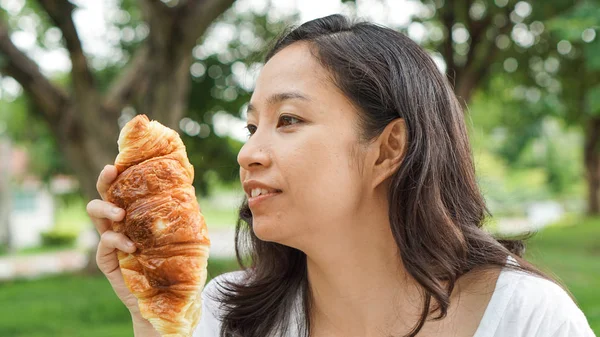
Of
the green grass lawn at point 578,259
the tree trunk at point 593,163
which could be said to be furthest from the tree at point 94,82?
the tree trunk at point 593,163

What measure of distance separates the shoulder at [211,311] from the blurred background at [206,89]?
0.37 m

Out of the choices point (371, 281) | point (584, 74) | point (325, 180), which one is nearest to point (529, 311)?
point (371, 281)

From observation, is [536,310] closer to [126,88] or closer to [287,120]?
[287,120]

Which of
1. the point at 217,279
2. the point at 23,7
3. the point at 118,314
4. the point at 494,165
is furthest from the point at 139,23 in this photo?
the point at 494,165

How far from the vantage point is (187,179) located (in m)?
2.47

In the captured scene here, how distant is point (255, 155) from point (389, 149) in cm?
52

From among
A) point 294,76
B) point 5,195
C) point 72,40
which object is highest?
point 72,40

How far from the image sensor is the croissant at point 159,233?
7.61 ft

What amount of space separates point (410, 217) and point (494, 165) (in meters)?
44.1

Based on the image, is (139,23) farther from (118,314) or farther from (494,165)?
(494,165)

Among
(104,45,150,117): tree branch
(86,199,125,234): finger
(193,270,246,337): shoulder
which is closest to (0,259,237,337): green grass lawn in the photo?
(104,45,150,117): tree branch

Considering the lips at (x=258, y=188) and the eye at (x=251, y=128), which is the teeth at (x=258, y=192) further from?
the eye at (x=251, y=128)

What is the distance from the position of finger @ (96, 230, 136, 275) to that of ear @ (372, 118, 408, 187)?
36.0 inches

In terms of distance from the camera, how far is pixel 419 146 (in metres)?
2.42
